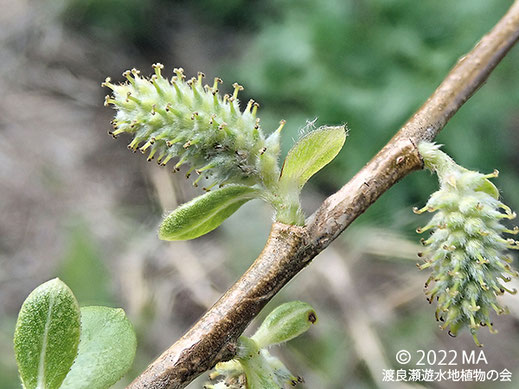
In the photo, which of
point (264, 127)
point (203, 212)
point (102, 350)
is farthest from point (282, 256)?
point (264, 127)

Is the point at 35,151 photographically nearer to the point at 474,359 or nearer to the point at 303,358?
the point at 303,358

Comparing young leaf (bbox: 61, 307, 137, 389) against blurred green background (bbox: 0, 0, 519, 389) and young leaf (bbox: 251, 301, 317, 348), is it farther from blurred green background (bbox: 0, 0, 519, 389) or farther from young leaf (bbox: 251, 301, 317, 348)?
blurred green background (bbox: 0, 0, 519, 389)

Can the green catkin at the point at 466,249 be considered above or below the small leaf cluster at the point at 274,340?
above

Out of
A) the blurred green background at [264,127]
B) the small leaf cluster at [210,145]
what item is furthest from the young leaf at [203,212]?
the blurred green background at [264,127]

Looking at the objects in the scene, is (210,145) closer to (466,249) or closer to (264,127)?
(466,249)

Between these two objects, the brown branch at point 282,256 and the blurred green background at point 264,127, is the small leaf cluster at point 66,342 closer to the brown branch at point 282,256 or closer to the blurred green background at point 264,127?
the brown branch at point 282,256
